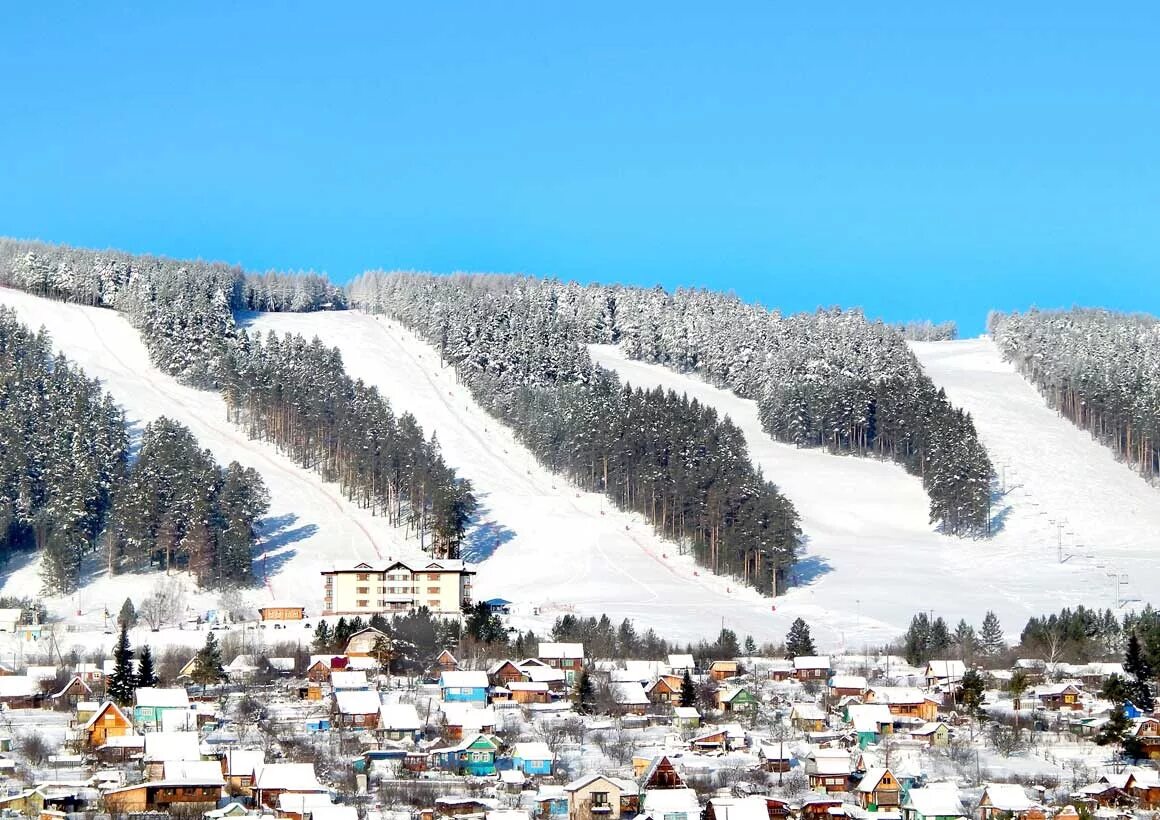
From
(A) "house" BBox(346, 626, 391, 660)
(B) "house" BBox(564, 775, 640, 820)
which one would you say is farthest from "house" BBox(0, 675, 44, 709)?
(B) "house" BBox(564, 775, 640, 820)

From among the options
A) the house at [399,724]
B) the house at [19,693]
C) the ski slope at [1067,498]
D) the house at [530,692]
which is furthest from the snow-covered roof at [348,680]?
the ski slope at [1067,498]

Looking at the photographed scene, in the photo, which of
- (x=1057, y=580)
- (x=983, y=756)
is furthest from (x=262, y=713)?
(x=1057, y=580)

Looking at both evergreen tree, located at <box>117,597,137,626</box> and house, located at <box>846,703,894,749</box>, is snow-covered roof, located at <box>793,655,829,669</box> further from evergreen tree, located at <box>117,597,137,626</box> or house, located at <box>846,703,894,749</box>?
evergreen tree, located at <box>117,597,137,626</box>

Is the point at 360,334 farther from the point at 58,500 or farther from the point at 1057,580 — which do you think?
the point at 1057,580

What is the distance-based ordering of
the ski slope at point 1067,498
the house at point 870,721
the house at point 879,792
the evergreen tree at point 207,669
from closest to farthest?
1. the house at point 879,792
2. the house at point 870,721
3. the evergreen tree at point 207,669
4. the ski slope at point 1067,498

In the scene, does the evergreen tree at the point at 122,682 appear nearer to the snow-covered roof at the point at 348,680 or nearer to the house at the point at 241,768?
the snow-covered roof at the point at 348,680

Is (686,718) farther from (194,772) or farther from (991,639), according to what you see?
(991,639)

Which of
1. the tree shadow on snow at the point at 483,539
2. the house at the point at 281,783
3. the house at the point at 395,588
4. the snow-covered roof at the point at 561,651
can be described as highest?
the tree shadow on snow at the point at 483,539

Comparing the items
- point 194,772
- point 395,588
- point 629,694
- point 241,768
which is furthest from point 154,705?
point 395,588
